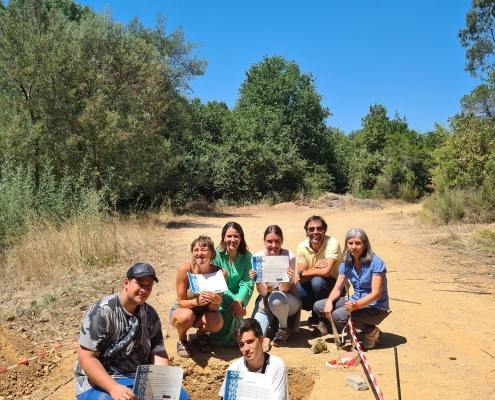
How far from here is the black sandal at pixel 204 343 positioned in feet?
17.0

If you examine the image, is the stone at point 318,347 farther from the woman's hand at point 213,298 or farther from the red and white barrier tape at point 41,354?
the red and white barrier tape at point 41,354

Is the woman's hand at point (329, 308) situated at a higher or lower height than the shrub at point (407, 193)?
lower

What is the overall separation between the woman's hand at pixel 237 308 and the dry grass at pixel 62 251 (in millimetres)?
4208

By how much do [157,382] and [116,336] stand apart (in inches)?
16.4

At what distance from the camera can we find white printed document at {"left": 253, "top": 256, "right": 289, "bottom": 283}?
16.9 feet

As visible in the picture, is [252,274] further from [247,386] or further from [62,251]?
[62,251]

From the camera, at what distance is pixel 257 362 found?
334cm

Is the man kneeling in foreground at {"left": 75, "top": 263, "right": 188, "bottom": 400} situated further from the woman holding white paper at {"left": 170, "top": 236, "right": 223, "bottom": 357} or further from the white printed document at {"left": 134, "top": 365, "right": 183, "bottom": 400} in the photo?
the woman holding white paper at {"left": 170, "top": 236, "right": 223, "bottom": 357}

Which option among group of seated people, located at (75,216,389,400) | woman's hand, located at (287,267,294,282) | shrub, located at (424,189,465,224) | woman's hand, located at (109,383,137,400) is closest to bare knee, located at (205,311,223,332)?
group of seated people, located at (75,216,389,400)

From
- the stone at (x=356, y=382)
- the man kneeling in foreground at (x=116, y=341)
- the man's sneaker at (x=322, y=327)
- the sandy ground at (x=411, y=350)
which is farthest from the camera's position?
the man's sneaker at (x=322, y=327)

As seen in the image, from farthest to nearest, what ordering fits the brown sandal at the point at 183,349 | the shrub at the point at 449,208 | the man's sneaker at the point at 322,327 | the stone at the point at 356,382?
1. the shrub at the point at 449,208
2. the man's sneaker at the point at 322,327
3. the brown sandal at the point at 183,349
4. the stone at the point at 356,382

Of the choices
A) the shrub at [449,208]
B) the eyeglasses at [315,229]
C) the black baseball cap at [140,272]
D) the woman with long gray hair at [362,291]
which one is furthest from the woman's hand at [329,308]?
the shrub at [449,208]

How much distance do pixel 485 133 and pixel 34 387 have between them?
1838 centimetres

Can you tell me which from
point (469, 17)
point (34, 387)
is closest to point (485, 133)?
point (469, 17)
